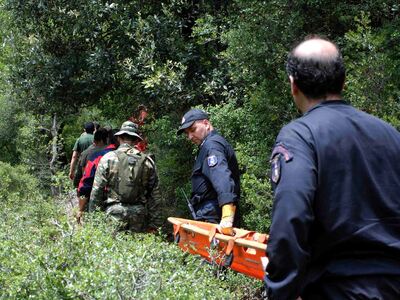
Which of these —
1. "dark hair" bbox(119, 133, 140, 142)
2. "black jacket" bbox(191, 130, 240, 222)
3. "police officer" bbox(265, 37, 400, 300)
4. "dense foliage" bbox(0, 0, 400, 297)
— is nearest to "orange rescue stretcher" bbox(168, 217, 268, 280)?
"black jacket" bbox(191, 130, 240, 222)

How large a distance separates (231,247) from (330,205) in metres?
2.52

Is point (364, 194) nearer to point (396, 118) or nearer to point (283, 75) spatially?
point (396, 118)

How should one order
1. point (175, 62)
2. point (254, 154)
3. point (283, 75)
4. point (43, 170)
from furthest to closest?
point (43, 170), point (175, 62), point (254, 154), point (283, 75)

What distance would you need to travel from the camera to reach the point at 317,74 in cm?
243

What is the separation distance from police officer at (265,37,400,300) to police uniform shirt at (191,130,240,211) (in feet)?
9.12

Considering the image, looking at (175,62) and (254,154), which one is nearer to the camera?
(254,154)

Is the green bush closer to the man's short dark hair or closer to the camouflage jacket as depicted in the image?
the camouflage jacket

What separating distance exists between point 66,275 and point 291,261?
168cm

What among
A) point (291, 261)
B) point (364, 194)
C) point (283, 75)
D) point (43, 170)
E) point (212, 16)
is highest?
point (212, 16)

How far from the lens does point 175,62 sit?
856 cm

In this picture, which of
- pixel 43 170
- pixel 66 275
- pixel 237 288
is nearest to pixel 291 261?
pixel 66 275

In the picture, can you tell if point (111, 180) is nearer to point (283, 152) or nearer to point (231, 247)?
point (231, 247)

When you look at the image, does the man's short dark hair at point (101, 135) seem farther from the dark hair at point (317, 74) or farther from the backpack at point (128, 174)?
the dark hair at point (317, 74)

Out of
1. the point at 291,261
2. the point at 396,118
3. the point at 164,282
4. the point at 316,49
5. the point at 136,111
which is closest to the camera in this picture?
the point at 291,261
